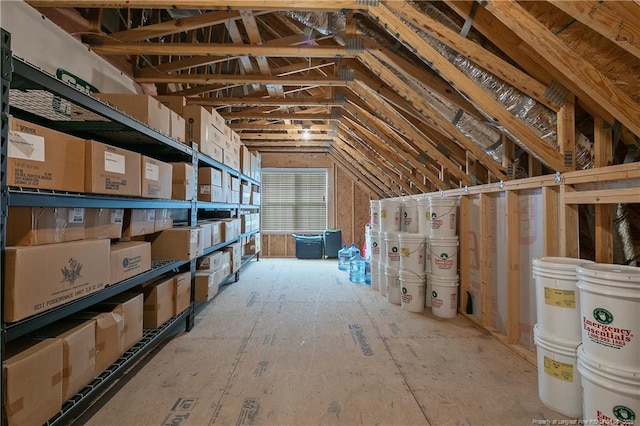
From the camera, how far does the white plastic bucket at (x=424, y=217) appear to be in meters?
3.43

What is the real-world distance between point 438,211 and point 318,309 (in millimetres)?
1708

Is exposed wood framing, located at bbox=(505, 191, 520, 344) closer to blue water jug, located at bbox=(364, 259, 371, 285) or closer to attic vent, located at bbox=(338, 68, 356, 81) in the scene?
attic vent, located at bbox=(338, 68, 356, 81)

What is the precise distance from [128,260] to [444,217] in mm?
2883

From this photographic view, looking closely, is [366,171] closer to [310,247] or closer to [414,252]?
[310,247]

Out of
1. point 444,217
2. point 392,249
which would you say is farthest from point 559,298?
point 392,249

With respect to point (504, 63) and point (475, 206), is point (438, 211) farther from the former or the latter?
point (504, 63)

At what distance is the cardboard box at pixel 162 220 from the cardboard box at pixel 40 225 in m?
0.86

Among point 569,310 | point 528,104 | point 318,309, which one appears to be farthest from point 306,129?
point 569,310

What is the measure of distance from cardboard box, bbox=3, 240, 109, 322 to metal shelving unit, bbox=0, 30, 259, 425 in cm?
3

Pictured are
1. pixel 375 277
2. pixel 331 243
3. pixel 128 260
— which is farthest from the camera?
pixel 331 243

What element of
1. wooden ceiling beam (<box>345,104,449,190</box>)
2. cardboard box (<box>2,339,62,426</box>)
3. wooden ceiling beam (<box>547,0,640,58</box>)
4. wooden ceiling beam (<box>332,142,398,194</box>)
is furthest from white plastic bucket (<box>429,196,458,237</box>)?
cardboard box (<box>2,339,62,426</box>)

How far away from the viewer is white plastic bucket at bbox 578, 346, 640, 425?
4.25 ft

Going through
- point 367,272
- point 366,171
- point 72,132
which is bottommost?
point 367,272

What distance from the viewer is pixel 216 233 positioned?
3572 millimetres
